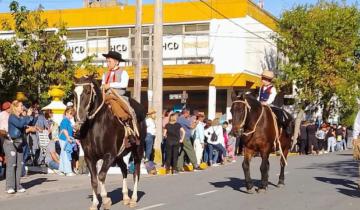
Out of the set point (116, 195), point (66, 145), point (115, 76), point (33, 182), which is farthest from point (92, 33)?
point (115, 76)

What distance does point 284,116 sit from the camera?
1449 cm

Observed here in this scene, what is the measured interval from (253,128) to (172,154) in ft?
23.6

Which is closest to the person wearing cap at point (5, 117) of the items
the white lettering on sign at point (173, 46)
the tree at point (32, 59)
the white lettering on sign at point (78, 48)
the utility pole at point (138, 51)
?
the utility pole at point (138, 51)

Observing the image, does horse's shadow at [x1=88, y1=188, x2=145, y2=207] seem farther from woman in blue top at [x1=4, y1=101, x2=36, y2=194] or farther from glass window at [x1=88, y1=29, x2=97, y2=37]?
glass window at [x1=88, y1=29, x2=97, y2=37]

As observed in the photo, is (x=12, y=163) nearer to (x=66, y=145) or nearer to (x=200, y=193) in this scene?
(x=200, y=193)

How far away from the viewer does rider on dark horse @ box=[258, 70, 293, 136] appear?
14234 mm

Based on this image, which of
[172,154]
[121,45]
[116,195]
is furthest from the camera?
[121,45]

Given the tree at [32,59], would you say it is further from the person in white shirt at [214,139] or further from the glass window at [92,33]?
the glass window at [92,33]

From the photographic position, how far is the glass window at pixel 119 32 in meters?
42.2

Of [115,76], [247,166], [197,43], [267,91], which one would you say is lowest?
[247,166]

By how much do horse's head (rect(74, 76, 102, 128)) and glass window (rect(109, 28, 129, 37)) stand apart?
105 feet

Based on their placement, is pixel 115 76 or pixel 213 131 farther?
pixel 213 131

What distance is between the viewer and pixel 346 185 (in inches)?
622

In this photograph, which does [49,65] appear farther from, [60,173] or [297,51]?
[297,51]
